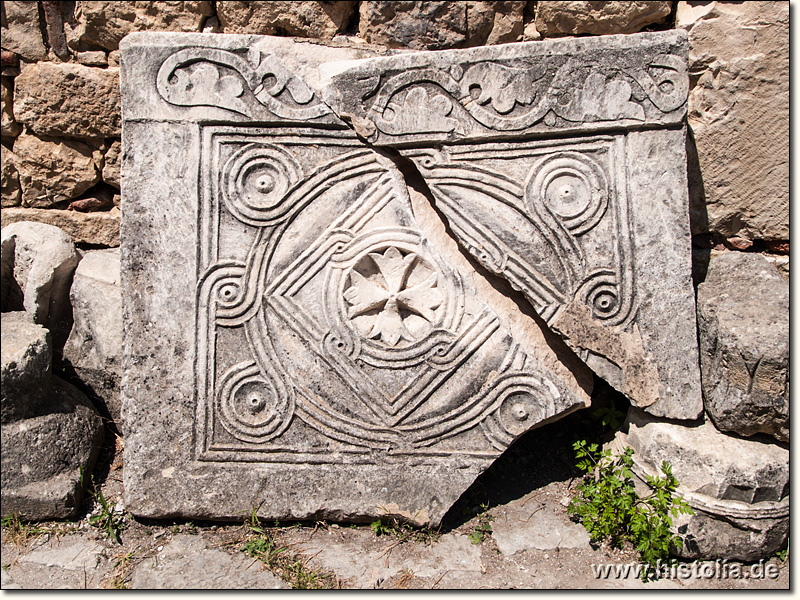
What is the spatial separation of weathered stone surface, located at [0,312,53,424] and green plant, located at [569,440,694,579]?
2090 mm

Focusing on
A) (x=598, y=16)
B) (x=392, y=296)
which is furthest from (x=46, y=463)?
(x=598, y=16)

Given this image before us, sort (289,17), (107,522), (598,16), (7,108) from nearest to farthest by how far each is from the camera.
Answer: (107,522) < (598,16) < (289,17) < (7,108)

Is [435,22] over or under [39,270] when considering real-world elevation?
over

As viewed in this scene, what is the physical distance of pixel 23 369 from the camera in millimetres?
2445

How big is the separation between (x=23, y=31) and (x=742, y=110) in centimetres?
337

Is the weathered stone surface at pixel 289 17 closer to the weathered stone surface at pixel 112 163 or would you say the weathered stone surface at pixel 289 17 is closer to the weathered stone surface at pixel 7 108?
the weathered stone surface at pixel 112 163

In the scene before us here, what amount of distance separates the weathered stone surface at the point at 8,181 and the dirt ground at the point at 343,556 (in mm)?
1739

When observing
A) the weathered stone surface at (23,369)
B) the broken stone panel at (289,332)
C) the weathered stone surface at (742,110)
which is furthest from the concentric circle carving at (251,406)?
the weathered stone surface at (742,110)

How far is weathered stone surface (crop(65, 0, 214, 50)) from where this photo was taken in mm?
3100

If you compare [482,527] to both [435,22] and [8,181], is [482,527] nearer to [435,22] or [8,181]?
[435,22]

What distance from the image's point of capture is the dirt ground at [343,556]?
2273mm

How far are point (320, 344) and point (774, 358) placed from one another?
1603 millimetres

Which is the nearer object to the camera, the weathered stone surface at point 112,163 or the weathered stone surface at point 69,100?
the weathered stone surface at point 69,100

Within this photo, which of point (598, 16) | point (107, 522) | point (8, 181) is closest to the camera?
point (107, 522)
